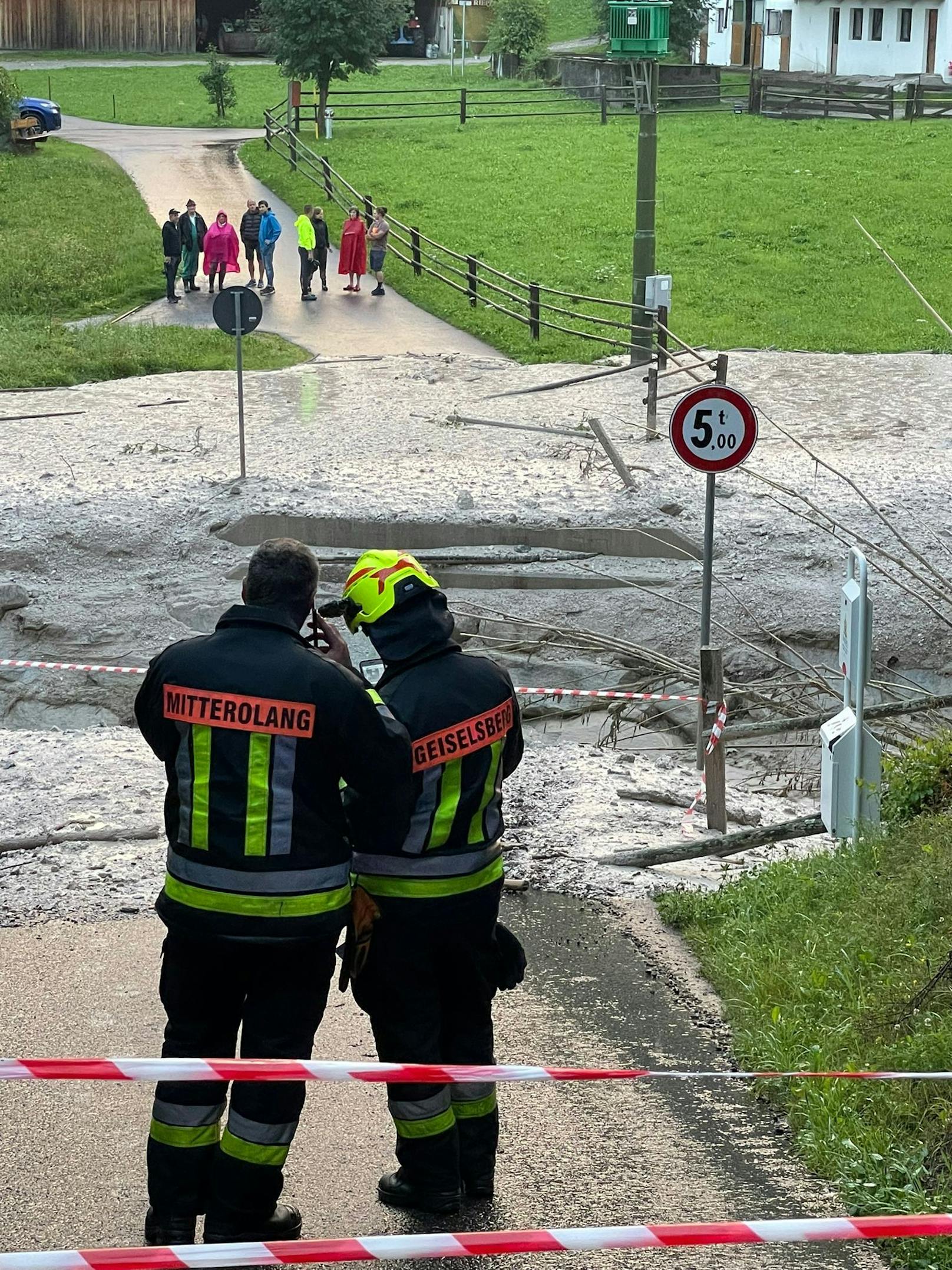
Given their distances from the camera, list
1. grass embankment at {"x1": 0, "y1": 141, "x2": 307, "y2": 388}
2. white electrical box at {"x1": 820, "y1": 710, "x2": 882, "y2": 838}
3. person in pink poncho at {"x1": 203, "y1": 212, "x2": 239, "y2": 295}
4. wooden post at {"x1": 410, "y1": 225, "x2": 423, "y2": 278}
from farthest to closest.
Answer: wooden post at {"x1": 410, "y1": 225, "x2": 423, "y2": 278}
person in pink poncho at {"x1": 203, "y1": 212, "x2": 239, "y2": 295}
grass embankment at {"x1": 0, "y1": 141, "x2": 307, "y2": 388}
white electrical box at {"x1": 820, "y1": 710, "x2": 882, "y2": 838}

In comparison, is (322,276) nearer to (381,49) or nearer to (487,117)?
(381,49)

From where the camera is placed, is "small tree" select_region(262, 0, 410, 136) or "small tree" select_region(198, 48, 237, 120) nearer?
"small tree" select_region(262, 0, 410, 136)

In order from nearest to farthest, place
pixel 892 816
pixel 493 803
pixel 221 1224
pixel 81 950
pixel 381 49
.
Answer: pixel 221 1224, pixel 493 803, pixel 81 950, pixel 892 816, pixel 381 49

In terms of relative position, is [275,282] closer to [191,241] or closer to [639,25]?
[191,241]

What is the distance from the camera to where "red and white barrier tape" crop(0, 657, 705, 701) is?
389 inches

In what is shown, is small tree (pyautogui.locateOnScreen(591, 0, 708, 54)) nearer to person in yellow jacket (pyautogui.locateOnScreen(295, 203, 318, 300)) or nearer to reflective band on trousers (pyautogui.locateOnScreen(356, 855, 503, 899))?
person in yellow jacket (pyautogui.locateOnScreen(295, 203, 318, 300))

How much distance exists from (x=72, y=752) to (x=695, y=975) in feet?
14.8

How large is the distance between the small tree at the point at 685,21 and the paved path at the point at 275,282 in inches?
604

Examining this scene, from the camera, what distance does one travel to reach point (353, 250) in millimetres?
26750

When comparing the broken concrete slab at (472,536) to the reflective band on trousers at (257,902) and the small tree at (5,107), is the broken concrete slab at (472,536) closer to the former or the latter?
the reflective band on trousers at (257,902)

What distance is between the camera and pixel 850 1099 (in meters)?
5.12

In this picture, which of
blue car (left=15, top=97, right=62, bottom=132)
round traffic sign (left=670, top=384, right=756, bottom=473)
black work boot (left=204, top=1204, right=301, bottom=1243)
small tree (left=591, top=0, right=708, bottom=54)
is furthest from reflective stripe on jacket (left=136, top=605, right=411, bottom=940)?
small tree (left=591, top=0, right=708, bottom=54)

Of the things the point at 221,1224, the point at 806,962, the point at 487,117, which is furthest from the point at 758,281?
the point at 221,1224

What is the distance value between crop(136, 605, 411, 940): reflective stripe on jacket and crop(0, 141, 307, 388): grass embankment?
17.4m
